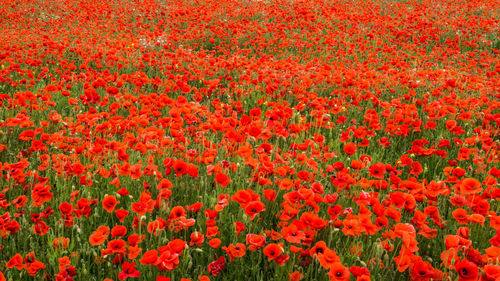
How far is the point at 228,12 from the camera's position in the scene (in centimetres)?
1324

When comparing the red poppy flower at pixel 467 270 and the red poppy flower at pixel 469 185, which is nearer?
the red poppy flower at pixel 467 270

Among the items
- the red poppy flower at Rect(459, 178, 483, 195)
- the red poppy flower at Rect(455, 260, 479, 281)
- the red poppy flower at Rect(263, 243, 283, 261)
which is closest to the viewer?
the red poppy flower at Rect(455, 260, 479, 281)

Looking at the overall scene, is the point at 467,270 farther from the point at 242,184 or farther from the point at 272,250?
the point at 242,184

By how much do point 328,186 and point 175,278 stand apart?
5.13 ft

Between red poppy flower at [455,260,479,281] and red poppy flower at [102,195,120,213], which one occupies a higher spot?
red poppy flower at [455,260,479,281]

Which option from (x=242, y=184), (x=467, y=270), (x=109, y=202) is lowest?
(x=242, y=184)

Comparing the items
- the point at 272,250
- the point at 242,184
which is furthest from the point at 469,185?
the point at 242,184

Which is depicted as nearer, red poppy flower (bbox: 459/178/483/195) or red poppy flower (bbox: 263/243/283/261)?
red poppy flower (bbox: 263/243/283/261)

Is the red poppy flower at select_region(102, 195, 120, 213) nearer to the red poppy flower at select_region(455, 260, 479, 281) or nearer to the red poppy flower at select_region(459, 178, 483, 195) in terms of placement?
the red poppy flower at select_region(455, 260, 479, 281)

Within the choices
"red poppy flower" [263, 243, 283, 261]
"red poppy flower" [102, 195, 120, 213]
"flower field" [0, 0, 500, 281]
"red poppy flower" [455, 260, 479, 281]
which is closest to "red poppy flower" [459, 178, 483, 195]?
"flower field" [0, 0, 500, 281]

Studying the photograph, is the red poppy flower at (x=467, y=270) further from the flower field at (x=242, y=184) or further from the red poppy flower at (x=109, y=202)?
the red poppy flower at (x=109, y=202)

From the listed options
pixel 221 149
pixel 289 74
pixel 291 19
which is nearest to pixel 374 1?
pixel 291 19

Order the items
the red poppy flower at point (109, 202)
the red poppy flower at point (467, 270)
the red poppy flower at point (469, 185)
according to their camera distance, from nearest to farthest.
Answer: the red poppy flower at point (467, 270), the red poppy flower at point (109, 202), the red poppy flower at point (469, 185)

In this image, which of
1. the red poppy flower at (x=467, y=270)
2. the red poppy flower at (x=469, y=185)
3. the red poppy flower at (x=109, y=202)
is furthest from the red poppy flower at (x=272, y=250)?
the red poppy flower at (x=469, y=185)
